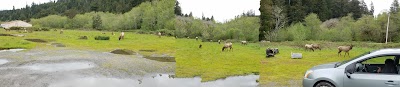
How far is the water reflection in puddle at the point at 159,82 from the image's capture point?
16.9 m

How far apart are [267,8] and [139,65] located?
142ft

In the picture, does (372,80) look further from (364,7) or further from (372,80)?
(364,7)

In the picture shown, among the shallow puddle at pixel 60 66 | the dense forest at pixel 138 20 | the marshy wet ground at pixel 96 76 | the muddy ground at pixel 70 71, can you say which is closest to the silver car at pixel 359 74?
the marshy wet ground at pixel 96 76

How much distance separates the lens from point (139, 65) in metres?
24.3

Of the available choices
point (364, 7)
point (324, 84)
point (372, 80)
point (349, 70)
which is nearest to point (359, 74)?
point (349, 70)

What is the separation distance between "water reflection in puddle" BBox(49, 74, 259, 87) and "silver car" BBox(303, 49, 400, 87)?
5747 millimetres

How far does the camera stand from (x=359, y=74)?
10.4 metres

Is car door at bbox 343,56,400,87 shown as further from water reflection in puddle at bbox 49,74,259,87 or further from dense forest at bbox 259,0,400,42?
dense forest at bbox 259,0,400,42

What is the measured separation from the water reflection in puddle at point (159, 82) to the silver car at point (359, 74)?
5747 mm

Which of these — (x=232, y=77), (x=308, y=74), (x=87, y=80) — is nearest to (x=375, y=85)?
(x=308, y=74)

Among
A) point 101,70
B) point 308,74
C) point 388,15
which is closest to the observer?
point 308,74

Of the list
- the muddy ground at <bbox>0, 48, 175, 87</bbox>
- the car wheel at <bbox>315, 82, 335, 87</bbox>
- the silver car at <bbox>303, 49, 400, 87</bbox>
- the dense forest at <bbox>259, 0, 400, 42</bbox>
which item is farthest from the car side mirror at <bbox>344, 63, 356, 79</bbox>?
the dense forest at <bbox>259, 0, 400, 42</bbox>

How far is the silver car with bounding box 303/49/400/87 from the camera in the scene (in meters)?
10.0

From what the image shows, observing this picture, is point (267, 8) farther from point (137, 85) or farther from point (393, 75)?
point (393, 75)
